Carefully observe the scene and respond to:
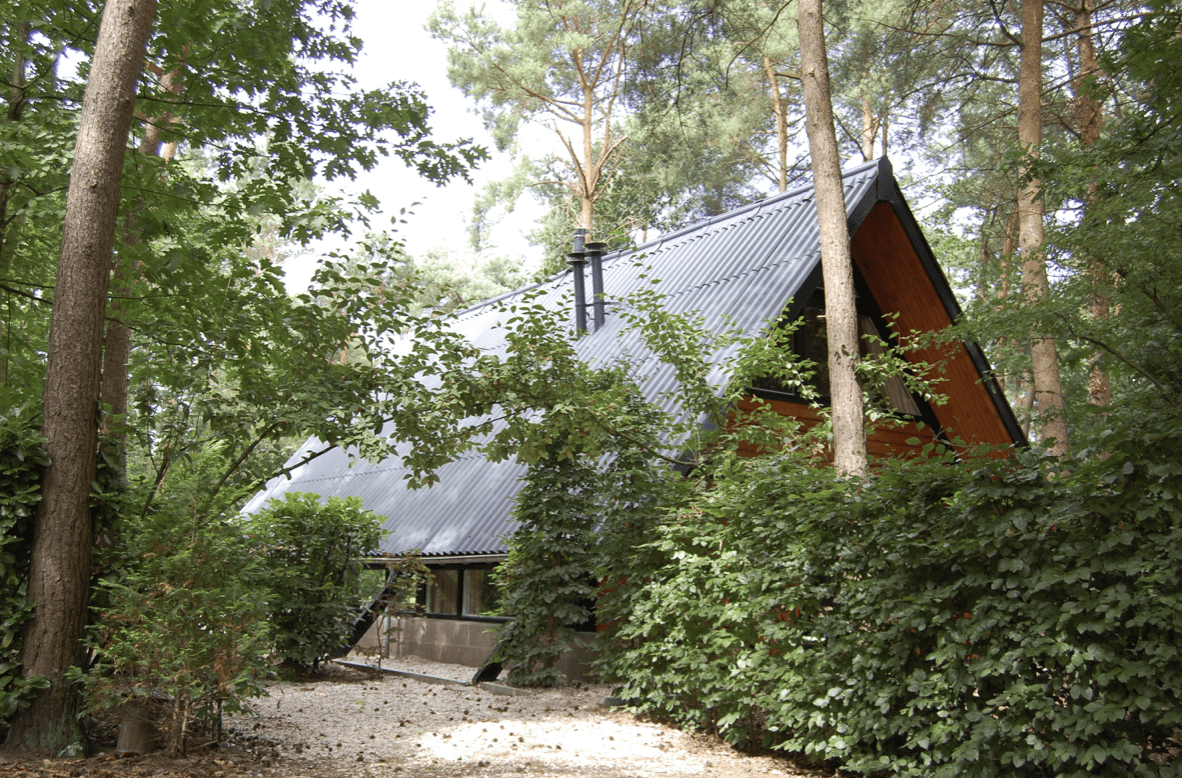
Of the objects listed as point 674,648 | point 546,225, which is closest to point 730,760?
point 674,648

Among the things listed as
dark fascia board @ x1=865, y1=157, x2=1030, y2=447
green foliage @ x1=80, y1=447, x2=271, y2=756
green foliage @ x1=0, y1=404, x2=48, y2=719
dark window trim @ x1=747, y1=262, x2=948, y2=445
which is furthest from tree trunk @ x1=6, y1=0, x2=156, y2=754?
dark fascia board @ x1=865, y1=157, x2=1030, y2=447

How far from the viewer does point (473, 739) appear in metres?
7.28

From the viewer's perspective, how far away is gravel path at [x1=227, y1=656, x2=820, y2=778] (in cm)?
622

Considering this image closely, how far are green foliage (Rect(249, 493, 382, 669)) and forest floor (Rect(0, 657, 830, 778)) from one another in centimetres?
133

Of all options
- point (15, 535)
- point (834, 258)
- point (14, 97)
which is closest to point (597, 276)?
point (834, 258)

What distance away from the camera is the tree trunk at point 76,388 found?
578cm

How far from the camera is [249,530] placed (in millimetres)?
9492

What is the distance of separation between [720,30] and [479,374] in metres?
6.01

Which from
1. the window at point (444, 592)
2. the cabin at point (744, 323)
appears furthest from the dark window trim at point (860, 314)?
the window at point (444, 592)

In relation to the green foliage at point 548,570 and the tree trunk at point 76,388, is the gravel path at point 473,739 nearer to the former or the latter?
the green foliage at point 548,570

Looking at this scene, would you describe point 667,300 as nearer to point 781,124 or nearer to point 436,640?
point 436,640

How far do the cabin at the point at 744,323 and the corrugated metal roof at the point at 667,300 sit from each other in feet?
0.09

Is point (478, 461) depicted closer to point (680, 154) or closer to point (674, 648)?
point (674, 648)

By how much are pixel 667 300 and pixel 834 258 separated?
14.8ft
